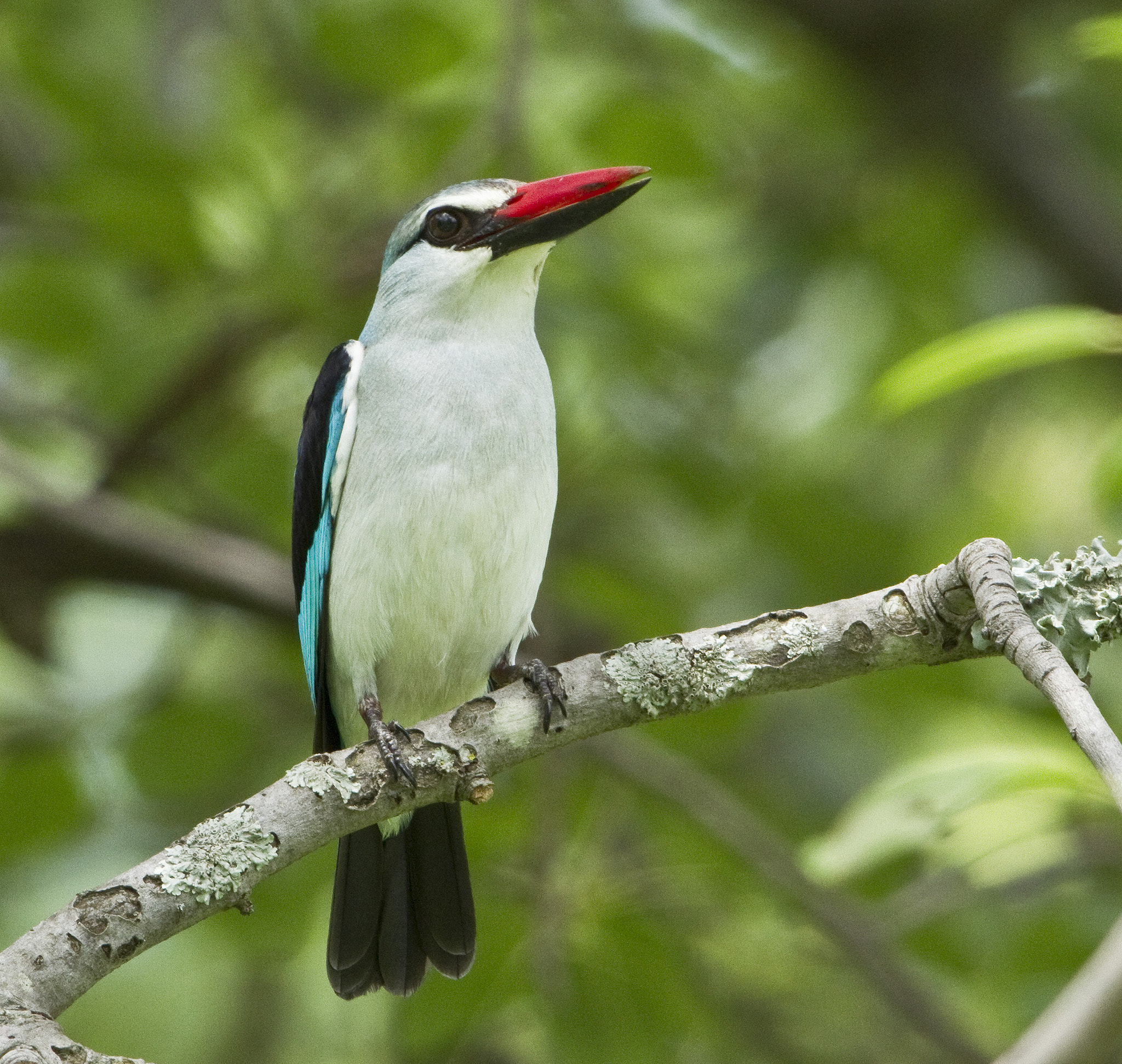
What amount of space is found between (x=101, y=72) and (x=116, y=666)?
1945 millimetres

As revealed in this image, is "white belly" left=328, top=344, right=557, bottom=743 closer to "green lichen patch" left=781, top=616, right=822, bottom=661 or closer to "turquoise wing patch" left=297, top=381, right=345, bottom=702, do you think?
"turquoise wing patch" left=297, top=381, right=345, bottom=702

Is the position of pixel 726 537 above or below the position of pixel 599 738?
above

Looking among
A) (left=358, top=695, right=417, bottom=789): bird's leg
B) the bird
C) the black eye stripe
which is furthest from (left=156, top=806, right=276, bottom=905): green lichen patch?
the black eye stripe

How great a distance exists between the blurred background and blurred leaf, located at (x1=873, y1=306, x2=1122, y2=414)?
871mm

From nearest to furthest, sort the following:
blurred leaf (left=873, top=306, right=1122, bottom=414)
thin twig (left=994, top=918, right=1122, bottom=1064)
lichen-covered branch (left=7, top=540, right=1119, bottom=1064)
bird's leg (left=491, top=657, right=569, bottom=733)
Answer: thin twig (left=994, top=918, right=1122, bottom=1064), lichen-covered branch (left=7, top=540, right=1119, bottom=1064), bird's leg (left=491, top=657, right=569, bottom=733), blurred leaf (left=873, top=306, right=1122, bottom=414)

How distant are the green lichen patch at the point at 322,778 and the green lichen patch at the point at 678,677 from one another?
0.48m

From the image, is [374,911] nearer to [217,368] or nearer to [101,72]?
[217,368]

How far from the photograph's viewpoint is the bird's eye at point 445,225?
12.4 feet

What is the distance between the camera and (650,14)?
5.41 meters

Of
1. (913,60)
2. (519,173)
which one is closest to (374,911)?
(519,173)

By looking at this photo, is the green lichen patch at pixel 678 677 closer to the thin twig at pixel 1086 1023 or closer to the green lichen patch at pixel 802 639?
the green lichen patch at pixel 802 639

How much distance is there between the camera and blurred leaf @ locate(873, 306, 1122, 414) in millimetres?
2639

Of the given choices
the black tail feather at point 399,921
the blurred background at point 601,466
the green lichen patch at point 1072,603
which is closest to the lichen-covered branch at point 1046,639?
the green lichen patch at point 1072,603

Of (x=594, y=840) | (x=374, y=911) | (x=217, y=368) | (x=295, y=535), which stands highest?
(x=217, y=368)
